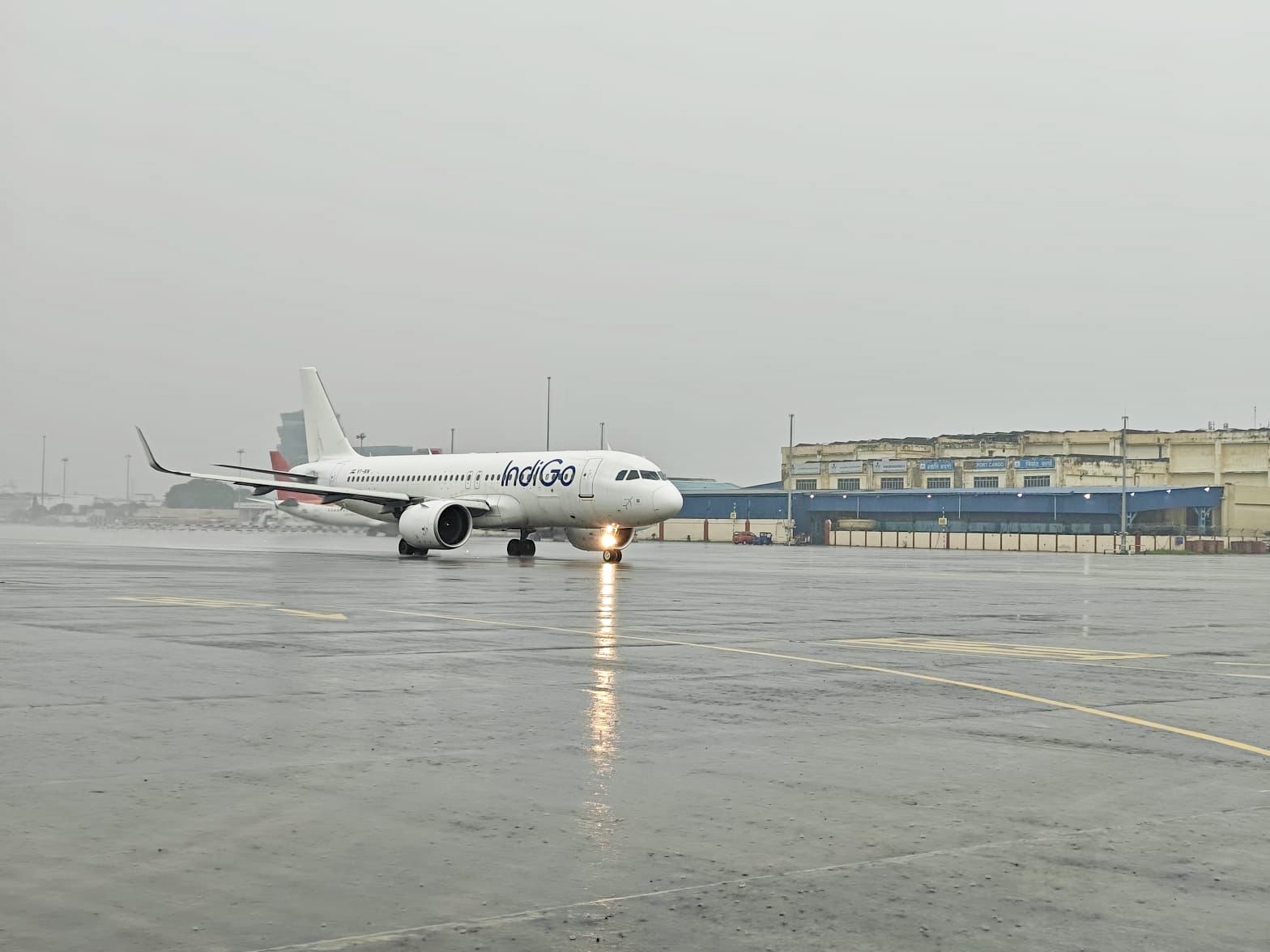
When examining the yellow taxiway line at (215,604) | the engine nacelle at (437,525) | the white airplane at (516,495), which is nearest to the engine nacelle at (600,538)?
the white airplane at (516,495)

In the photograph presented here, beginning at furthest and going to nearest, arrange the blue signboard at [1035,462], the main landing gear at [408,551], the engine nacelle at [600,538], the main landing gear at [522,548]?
the blue signboard at [1035,462] → the main landing gear at [522,548] → the main landing gear at [408,551] → the engine nacelle at [600,538]

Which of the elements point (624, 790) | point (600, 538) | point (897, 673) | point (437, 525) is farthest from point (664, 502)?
point (624, 790)

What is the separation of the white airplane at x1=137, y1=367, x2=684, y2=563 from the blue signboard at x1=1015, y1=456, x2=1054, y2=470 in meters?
84.1

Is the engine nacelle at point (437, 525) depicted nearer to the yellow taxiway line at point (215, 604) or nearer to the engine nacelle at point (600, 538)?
the engine nacelle at point (600, 538)

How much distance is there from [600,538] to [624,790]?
4141 centimetres

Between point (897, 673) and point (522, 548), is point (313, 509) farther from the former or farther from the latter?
point (897, 673)

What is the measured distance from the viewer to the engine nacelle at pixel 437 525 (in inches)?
1847

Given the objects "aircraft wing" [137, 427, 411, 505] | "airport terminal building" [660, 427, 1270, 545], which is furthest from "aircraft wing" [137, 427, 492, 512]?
"airport terminal building" [660, 427, 1270, 545]

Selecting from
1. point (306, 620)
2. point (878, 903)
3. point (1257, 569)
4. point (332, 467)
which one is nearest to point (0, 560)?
point (332, 467)

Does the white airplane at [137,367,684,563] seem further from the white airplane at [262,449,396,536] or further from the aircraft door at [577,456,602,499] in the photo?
the white airplane at [262,449,396,536]

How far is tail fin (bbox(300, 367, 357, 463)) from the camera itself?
63094 mm

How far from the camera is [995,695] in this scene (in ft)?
40.6

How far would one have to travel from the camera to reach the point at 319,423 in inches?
2522

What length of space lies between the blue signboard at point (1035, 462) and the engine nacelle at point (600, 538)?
85.1m
